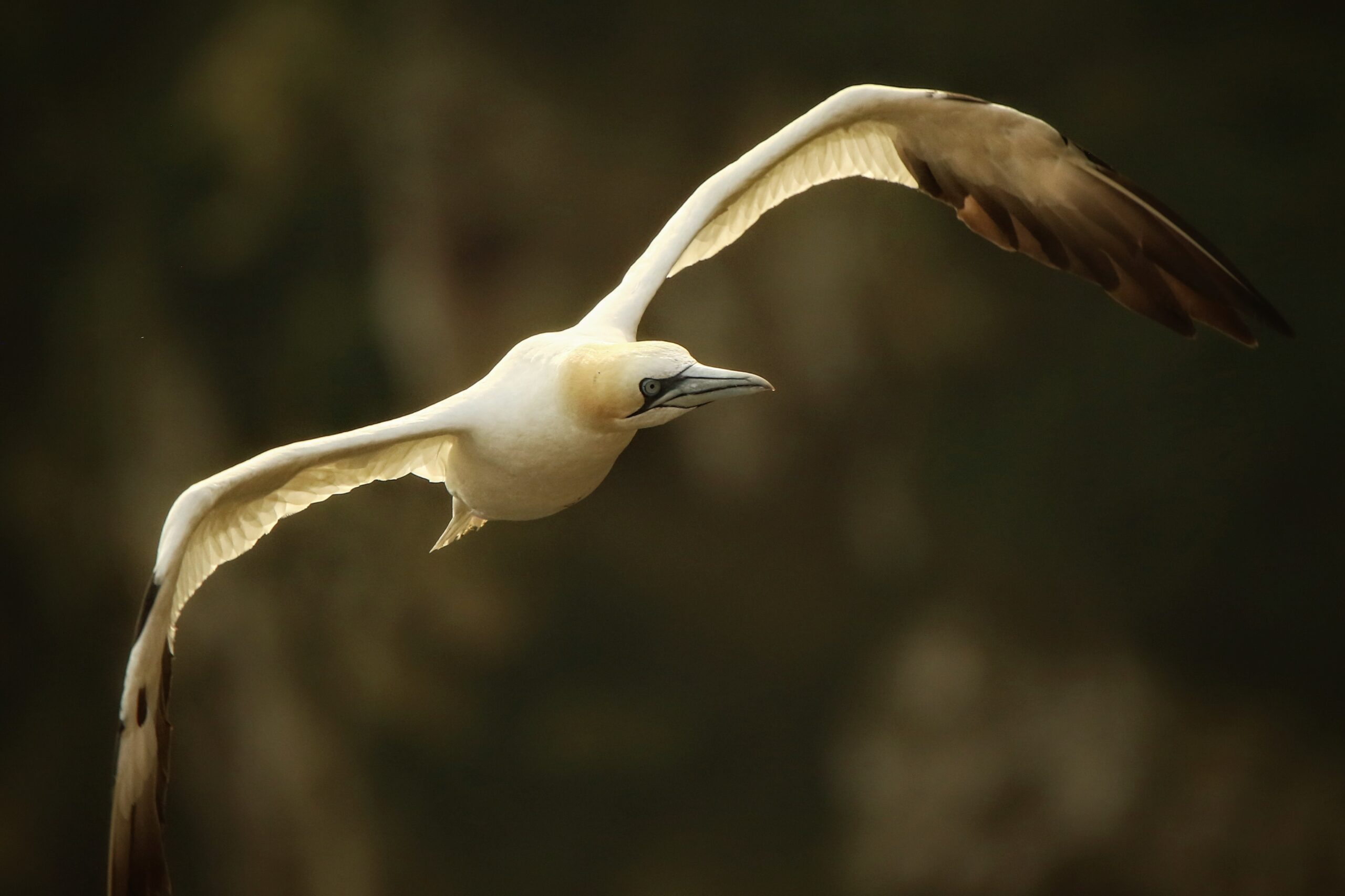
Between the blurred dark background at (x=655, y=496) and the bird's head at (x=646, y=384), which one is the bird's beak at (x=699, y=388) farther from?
the blurred dark background at (x=655, y=496)

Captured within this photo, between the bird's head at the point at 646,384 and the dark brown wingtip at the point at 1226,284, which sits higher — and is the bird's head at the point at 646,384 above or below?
above

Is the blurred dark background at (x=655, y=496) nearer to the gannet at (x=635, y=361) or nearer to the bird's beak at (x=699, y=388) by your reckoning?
the gannet at (x=635, y=361)

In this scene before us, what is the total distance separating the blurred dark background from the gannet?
2458 mm

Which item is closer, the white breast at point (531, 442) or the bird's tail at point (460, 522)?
the white breast at point (531, 442)

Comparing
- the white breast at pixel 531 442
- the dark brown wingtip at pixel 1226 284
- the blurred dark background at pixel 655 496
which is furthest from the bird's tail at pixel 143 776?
the blurred dark background at pixel 655 496

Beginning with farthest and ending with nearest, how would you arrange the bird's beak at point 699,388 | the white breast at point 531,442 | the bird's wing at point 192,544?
the white breast at point 531,442, the bird's wing at point 192,544, the bird's beak at point 699,388

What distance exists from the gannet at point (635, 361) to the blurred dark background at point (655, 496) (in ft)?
8.06

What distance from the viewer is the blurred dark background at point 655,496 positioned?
267 inches

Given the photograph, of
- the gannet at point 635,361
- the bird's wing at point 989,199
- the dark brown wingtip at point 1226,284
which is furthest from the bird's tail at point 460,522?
the dark brown wingtip at point 1226,284

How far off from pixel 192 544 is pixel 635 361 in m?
1.42

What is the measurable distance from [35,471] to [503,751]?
118 inches

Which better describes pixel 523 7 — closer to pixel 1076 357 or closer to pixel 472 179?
pixel 472 179

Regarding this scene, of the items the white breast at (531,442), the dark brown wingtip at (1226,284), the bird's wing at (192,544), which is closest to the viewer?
the bird's wing at (192,544)

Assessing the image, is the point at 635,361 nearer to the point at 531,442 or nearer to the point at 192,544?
the point at 531,442
